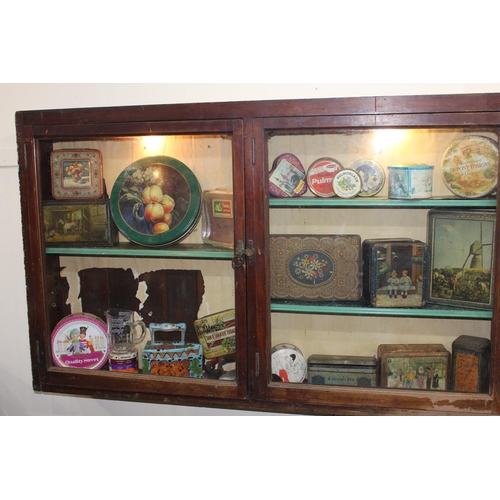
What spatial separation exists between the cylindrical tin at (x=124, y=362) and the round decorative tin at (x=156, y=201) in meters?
0.39

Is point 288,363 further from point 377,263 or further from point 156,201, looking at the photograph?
point 156,201

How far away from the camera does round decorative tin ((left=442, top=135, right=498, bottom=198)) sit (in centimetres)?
159

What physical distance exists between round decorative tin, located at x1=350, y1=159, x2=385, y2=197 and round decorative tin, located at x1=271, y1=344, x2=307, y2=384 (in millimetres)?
549

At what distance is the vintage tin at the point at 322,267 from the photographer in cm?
174

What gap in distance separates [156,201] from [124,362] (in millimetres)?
554

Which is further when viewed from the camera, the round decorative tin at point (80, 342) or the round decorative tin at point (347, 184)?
the round decorative tin at point (80, 342)

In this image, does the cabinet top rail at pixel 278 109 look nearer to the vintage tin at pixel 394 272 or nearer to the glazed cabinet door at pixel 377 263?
the glazed cabinet door at pixel 377 263

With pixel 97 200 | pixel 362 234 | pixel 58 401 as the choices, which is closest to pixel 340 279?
pixel 362 234

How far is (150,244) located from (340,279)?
633 mm

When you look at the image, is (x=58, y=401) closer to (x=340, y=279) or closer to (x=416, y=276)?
(x=340, y=279)

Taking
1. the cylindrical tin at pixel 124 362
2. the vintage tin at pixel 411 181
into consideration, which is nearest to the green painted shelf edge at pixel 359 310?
the vintage tin at pixel 411 181

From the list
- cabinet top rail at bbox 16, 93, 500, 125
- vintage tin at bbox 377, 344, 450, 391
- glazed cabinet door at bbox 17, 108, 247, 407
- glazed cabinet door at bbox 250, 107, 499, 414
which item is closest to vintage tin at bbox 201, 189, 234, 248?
glazed cabinet door at bbox 17, 108, 247, 407

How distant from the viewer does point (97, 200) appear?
1871mm

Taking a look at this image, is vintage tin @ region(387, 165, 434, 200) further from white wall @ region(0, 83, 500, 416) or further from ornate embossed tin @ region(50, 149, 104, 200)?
ornate embossed tin @ region(50, 149, 104, 200)
